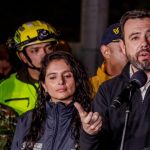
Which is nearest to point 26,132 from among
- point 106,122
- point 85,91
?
point 85,91

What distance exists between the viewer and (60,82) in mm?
4023

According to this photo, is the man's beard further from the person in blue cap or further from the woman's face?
the person in blue cap

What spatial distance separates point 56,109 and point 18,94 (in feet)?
3.16

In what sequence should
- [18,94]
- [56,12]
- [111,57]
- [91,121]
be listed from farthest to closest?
[56,12] → [18,94] → [111,57] → [91,121]

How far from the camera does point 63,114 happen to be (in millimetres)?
3967

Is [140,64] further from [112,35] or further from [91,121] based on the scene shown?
[112,35]

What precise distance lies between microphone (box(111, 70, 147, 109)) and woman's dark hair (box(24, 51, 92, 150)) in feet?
2.68

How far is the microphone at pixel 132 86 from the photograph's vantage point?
3.14m

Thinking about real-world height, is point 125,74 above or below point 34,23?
below

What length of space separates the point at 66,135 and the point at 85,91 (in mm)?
389

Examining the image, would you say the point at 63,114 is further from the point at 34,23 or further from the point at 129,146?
the point at 34,23

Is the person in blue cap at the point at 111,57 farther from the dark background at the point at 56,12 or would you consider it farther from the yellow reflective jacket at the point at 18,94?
the dark background at the point at 56,12

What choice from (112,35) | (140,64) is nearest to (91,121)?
(140,64)

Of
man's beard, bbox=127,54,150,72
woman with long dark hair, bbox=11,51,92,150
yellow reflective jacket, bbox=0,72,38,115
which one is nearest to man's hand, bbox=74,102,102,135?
man's beard, bbox=127,54,150,72
